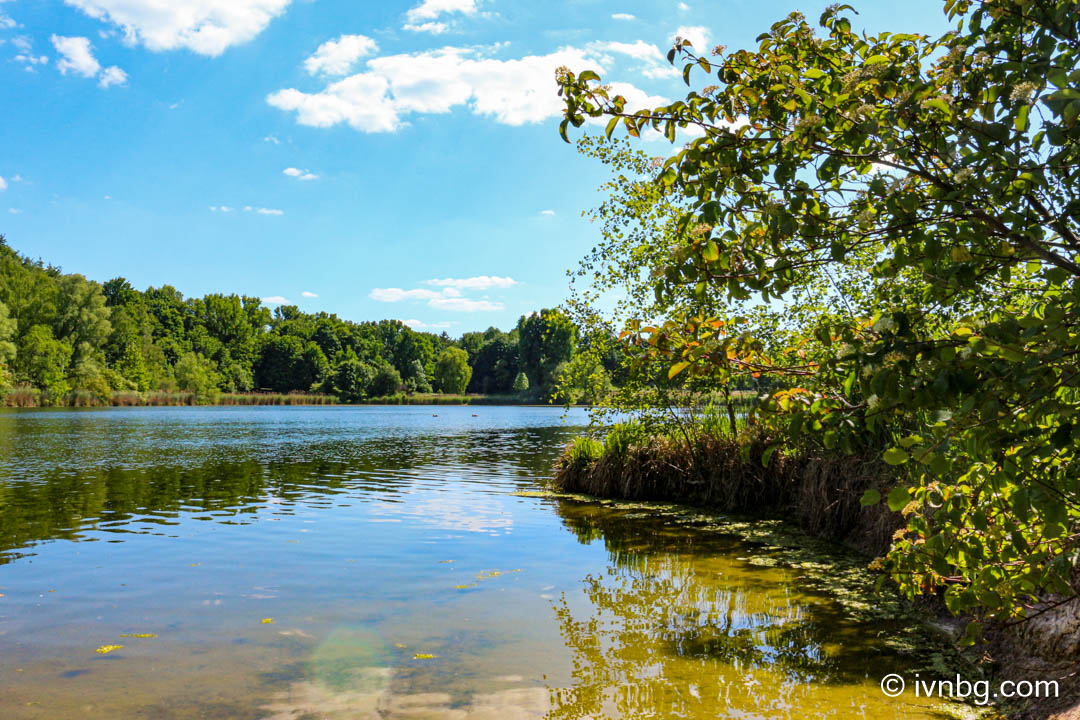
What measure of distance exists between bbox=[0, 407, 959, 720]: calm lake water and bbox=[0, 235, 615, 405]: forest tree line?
4179cm

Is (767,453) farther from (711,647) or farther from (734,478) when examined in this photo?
(734,478)

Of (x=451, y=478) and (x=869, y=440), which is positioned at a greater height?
(x=869, y=440)

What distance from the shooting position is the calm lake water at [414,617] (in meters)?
5.05

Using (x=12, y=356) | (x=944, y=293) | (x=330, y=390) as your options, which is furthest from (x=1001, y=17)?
(x=330, y=390)

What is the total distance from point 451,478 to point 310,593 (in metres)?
12.1

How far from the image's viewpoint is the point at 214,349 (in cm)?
11769

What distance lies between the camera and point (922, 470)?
318cm

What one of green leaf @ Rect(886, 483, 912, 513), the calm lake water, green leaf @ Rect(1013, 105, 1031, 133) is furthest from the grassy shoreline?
green leaf @ Rect(1013, 105, 1031, 133)

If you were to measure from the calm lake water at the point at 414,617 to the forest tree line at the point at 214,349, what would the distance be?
137ft

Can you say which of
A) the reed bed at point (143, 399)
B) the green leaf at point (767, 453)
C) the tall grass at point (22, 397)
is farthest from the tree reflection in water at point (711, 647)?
the reed bed at point (143, 399)

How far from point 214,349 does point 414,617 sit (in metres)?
124

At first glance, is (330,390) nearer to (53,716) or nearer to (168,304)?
(168,304)

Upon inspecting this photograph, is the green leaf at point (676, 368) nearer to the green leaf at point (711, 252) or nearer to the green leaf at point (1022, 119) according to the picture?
the green leaf at point (711, 252)

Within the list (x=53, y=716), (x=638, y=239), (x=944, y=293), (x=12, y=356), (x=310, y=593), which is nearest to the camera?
(x=944, y=293)
